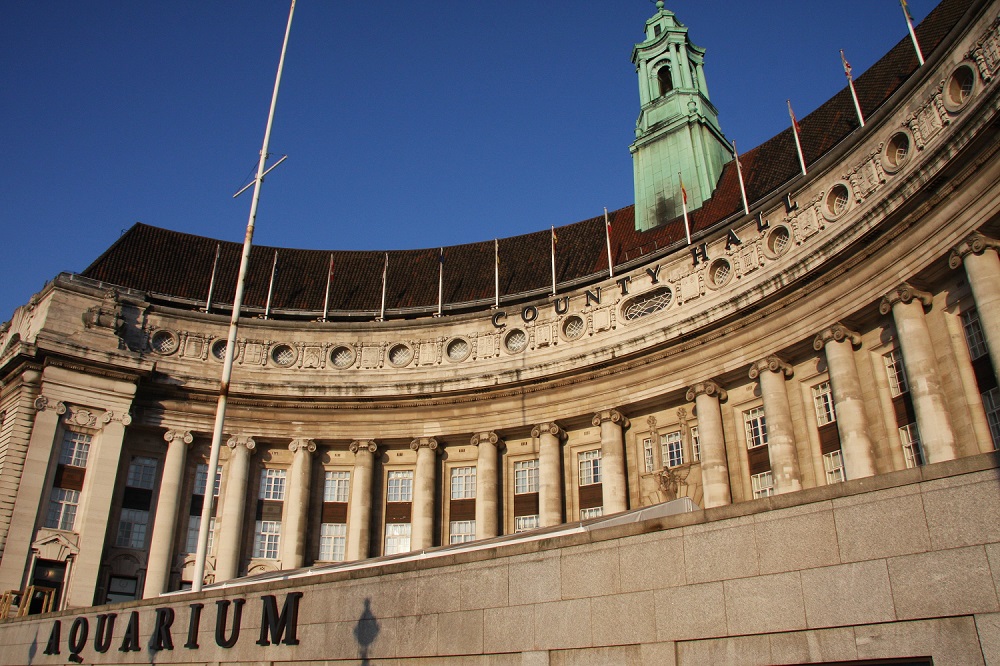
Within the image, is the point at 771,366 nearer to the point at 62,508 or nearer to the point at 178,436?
the point at 178,436

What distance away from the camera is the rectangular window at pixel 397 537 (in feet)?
147

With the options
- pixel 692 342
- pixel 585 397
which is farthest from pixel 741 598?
pixel 585 397

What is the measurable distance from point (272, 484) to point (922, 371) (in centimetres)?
3277

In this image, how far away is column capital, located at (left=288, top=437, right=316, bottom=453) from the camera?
46406mm

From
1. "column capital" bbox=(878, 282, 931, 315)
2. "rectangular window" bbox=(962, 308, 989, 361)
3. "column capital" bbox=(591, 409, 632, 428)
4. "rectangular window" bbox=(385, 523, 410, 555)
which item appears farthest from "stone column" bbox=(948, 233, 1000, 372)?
"rectangular window" bbox=(385, 523, 410, 555)

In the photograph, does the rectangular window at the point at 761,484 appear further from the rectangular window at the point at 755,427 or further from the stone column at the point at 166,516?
the stone column at the point at 166,516

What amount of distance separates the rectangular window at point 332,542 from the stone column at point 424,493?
3900 millimetres

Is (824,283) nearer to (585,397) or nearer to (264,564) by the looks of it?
(585,397)

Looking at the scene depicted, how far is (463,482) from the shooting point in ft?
149

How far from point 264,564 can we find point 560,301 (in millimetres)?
20536

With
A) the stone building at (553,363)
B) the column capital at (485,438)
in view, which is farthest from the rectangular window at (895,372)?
the column capital at (485,438)

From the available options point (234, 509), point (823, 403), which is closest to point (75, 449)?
point (234, 509)

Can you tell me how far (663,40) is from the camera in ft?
198

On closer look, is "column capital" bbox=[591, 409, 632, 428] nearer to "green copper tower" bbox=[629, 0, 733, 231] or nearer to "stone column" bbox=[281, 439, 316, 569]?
"stone column" bbox=[281, 439, 316, 569]
